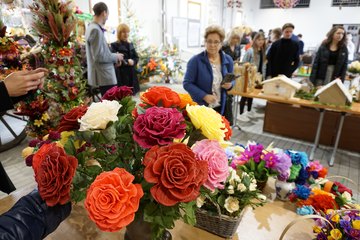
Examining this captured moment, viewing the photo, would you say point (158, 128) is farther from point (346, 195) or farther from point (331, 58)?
point (331, 58)

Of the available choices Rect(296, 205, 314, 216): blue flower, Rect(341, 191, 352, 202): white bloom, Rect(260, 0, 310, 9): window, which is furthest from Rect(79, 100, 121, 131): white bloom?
Rect(260, 0, 310, 9): window

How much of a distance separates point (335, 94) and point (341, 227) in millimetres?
2543

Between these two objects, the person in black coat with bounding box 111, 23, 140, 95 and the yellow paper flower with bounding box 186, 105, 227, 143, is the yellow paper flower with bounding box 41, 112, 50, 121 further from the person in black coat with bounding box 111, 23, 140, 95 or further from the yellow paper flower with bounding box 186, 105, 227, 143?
the person in black coat with bounding box 111, 23, 140, 95

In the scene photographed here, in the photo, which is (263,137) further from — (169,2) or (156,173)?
(169,2)

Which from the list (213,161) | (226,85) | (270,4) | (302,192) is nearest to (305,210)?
(302,192)

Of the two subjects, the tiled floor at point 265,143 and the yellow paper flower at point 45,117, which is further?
the tiled floor at point 265,143

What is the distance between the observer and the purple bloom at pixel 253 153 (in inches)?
47.2

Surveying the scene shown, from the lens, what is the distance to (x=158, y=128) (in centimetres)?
55

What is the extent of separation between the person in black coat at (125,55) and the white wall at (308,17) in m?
9.67

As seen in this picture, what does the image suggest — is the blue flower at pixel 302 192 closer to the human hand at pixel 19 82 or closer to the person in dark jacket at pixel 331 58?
the human hand at pixel 19 82

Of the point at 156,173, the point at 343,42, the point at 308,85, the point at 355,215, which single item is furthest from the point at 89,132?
the point at 343,42

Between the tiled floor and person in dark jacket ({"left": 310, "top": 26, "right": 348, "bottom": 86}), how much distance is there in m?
1.05

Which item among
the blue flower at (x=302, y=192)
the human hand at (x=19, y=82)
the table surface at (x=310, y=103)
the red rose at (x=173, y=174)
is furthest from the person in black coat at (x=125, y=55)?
the red rose at (x=173, y=174)

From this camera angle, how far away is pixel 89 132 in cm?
61
